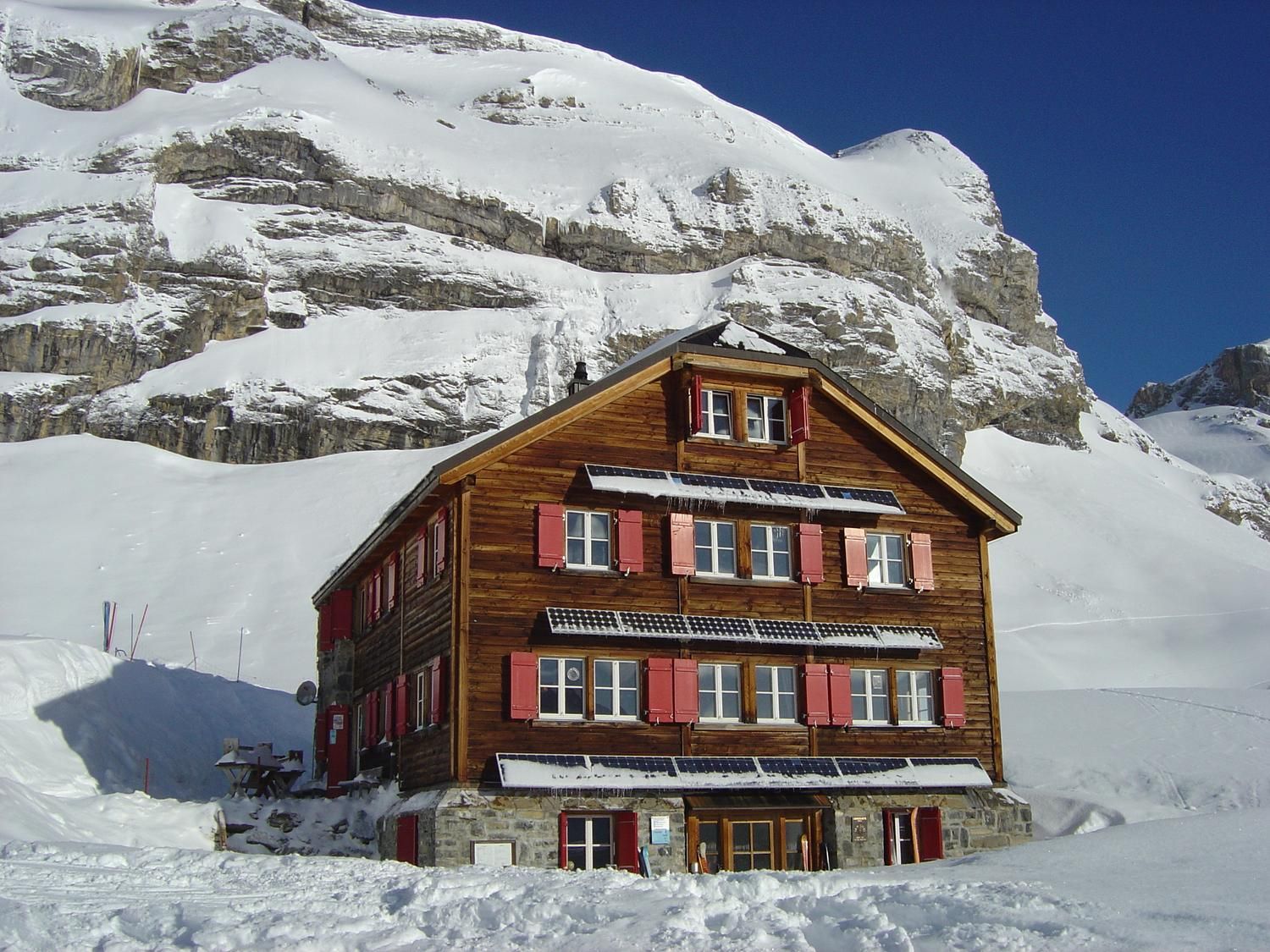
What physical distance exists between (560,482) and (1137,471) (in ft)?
330

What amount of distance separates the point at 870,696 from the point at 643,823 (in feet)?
17.0

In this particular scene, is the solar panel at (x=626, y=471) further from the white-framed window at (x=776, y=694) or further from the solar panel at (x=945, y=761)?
the solar panel at (x=945, y=761)

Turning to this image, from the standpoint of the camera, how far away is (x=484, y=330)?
9806 cm

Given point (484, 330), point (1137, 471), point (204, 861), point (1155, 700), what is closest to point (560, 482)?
point (204, 861)

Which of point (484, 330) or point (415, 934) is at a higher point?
point (484, 330)

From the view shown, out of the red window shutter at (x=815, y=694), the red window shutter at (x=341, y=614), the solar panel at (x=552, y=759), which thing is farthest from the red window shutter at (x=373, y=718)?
the red window shutter at (x=815, y=694)

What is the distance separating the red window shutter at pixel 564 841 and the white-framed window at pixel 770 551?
564 cm

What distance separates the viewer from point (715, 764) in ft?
72.2

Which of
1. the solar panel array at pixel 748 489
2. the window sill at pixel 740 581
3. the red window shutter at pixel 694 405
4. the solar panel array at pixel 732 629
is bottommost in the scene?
the solar panel array at pixel 732 629

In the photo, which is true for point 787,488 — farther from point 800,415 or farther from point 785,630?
point 785,630

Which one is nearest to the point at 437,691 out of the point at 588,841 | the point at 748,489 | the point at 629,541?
the point at 588,841

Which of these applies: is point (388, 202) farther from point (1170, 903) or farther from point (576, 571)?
point (1170, 903)

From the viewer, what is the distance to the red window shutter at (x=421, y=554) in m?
23.4

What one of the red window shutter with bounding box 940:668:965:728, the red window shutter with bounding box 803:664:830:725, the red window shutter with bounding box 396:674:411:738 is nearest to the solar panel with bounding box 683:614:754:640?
the red window shutter with bounding box 803:664:830:725
